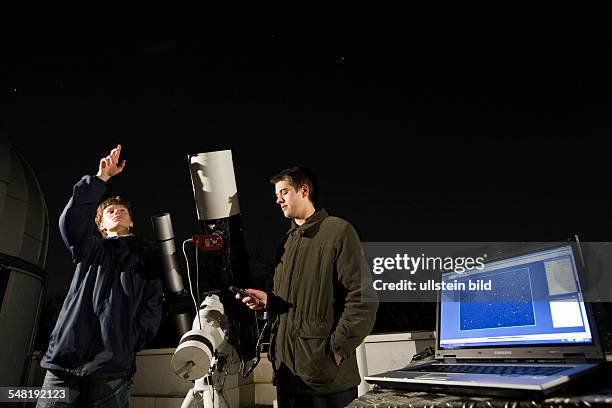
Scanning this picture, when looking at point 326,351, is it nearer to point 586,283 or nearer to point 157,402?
point 586,283

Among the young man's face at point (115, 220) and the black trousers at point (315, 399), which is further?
the young man's face at point (115, 220)

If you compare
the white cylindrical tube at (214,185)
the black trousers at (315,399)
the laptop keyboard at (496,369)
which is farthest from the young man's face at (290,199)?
the laptop keyboard at (496,369)

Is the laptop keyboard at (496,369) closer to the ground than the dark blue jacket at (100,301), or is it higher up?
closer to the ground

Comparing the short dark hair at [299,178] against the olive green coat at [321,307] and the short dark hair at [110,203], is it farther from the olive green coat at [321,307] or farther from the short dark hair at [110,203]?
the short dark hair at [110,203]

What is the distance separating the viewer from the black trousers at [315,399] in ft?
5.12

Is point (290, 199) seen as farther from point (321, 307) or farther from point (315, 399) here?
point (315, 399)

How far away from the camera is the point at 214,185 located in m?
2.12

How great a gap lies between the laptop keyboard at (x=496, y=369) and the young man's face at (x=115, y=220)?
1.79 m

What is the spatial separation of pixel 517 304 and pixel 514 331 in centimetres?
8

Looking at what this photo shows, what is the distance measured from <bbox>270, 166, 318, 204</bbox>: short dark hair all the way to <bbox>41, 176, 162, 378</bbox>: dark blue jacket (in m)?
0.83

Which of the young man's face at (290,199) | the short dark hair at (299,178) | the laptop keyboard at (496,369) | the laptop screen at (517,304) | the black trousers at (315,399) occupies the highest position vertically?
the short dark hair at (299,178)

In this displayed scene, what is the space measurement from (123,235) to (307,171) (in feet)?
3.68

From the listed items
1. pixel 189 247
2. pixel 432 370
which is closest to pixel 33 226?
pixel 189 247

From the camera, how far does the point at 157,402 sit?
169 inches
